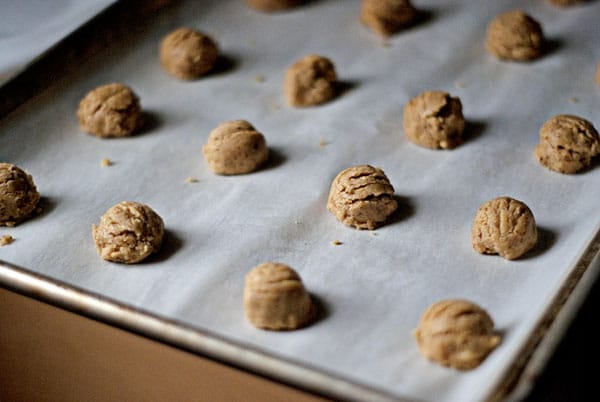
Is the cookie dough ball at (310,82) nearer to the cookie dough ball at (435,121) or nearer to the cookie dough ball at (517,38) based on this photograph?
the cookie dough ball at (435,121)

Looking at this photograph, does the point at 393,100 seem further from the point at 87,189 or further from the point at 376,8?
the point at 87,189

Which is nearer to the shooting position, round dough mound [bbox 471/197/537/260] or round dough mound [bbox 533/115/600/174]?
round dough mound [bbox 471/197/537/260]

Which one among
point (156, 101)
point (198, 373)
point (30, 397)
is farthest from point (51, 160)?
point (198, 373)

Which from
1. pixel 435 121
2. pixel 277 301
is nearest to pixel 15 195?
pixel 277 301

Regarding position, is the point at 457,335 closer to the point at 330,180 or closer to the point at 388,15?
the point at 330,180

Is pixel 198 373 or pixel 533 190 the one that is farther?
pixel 533 190

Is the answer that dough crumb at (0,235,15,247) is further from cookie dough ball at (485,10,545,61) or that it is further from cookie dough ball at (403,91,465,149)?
cookie dough ball at (485,10,545,61)

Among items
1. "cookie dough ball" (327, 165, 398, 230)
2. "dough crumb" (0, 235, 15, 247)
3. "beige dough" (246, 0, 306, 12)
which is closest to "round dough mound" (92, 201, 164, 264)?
"dough crumb" (0, 235, 15, 247)
